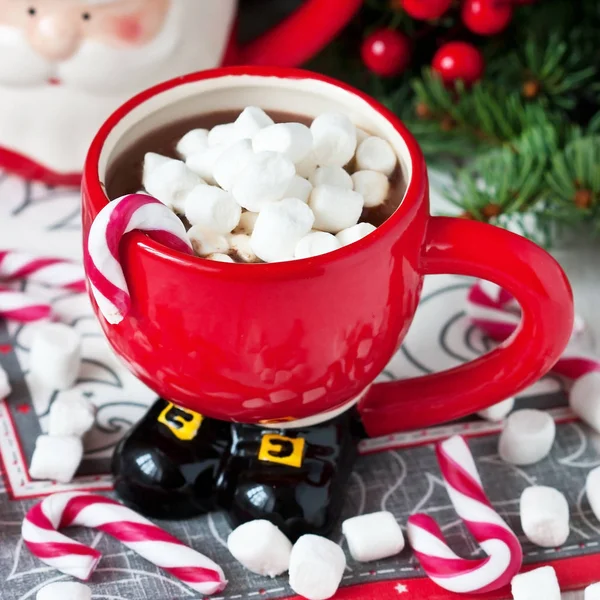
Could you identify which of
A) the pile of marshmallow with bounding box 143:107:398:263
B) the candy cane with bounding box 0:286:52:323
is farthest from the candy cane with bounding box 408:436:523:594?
the candy cane with bounding box 0:286:52:323

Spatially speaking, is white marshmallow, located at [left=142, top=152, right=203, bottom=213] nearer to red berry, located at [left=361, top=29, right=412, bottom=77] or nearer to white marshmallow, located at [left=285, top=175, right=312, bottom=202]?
white marshmallow, located at [left=285, top=175, right=312, bottom=202]

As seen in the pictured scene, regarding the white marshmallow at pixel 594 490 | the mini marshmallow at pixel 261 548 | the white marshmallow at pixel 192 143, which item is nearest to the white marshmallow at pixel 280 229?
the white marshmallow at pixel 192 143

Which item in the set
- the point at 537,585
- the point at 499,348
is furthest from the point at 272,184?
the point at 537,585

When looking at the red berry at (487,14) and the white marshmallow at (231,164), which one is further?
the red berry at (487,14)

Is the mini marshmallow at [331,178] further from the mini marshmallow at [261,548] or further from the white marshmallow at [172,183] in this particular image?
the mini marshmallow at [261,548]

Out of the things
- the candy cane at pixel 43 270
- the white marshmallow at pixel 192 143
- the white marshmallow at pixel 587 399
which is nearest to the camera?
the white marshmallow at pixel 192 143

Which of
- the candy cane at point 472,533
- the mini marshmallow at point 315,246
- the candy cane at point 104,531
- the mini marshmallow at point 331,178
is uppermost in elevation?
the mini marshmallow at point 331,178

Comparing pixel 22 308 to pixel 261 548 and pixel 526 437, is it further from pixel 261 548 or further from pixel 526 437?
pixel 526 437
